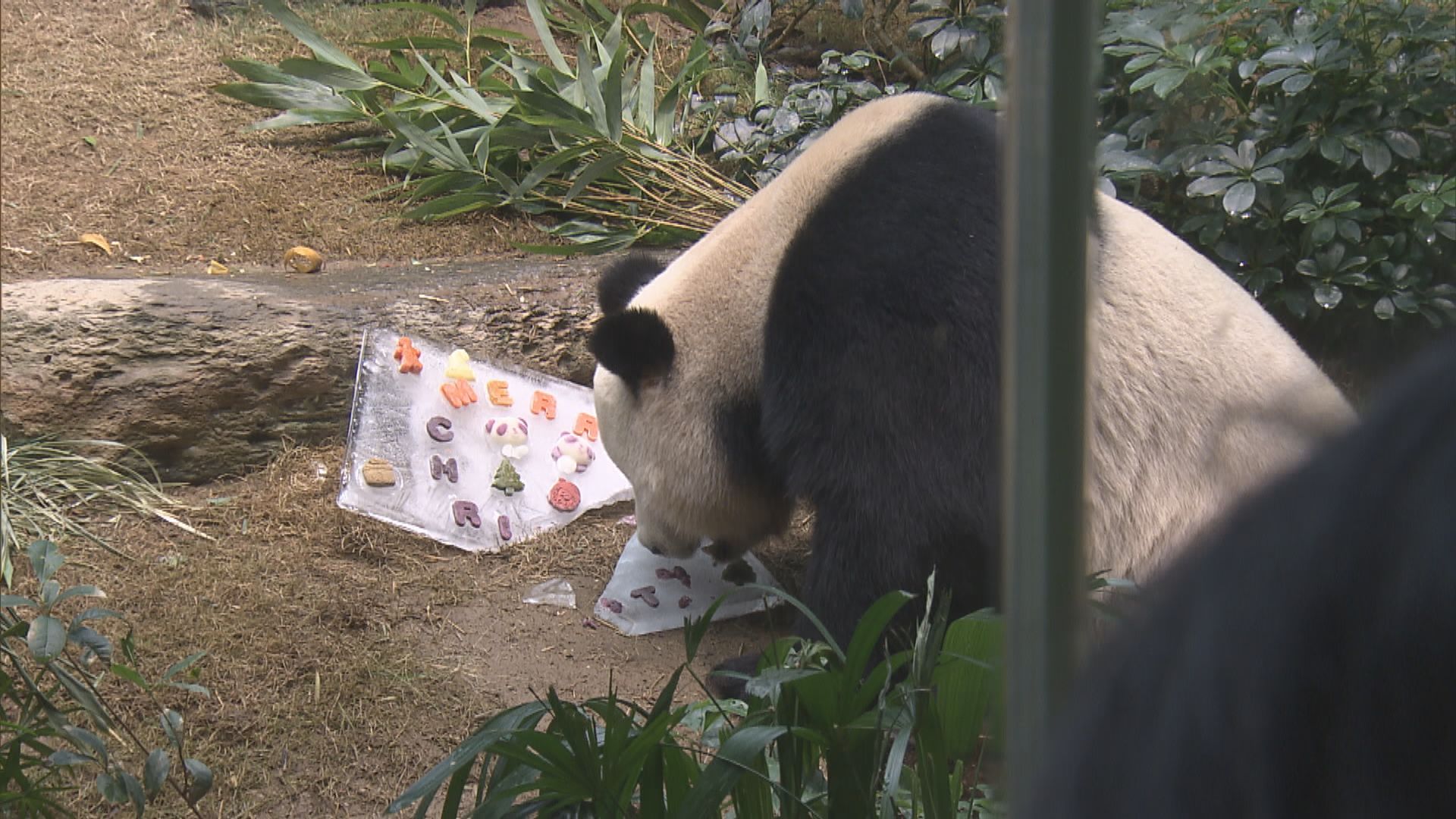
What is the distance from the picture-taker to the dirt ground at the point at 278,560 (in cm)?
236

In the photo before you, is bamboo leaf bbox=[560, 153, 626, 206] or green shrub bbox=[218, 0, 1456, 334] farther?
bamboo leaf bbox=[560, 153, 626, 206]

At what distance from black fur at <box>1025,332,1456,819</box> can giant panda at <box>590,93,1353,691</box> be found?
187 cm

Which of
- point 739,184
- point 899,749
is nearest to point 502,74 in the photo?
point 739,184

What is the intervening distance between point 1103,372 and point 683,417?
3.03 ft

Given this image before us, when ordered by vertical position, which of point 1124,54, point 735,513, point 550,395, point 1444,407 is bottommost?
point 550,395

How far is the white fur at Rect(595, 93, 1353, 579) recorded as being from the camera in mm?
2266

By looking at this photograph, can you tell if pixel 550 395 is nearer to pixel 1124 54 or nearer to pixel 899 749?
pixel 1124 54

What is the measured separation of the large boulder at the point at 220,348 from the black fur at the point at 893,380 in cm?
143

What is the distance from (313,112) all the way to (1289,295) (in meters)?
3.68

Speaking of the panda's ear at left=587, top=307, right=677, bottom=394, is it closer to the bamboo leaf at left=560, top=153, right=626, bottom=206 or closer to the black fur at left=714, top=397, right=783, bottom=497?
the black fur at left=714, top=397, right=783, bottom=497

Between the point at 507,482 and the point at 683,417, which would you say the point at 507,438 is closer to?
the point at 507,482

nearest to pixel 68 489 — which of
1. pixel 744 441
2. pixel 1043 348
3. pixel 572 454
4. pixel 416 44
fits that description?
pixel 572 454

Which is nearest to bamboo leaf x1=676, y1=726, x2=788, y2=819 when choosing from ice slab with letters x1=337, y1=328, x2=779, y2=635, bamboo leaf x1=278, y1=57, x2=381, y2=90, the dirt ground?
the dirt ground

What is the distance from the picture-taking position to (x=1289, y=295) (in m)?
3.31
